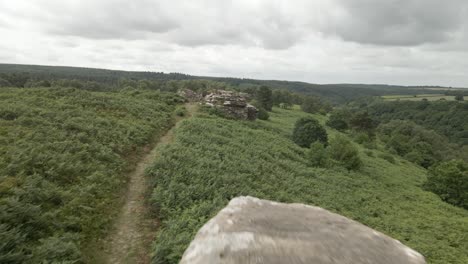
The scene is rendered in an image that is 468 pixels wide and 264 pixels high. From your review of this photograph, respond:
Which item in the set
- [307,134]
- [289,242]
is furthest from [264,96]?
[289,242]

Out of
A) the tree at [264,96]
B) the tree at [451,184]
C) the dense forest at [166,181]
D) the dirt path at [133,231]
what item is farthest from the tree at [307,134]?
the tree at [264,96]

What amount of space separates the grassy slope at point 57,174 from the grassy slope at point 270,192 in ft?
7.79

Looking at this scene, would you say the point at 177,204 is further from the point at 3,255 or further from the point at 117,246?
the point at 3,255

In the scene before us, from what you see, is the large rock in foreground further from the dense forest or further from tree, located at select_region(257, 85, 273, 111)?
tree, located at select_region(257, 85, 273, 111)

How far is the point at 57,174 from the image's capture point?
1177 centimetres

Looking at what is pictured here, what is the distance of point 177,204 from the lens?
11609 millimetres

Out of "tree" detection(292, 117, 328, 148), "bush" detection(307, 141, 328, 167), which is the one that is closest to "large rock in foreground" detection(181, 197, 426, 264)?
"bush" detection(307, 141, 328, 167)

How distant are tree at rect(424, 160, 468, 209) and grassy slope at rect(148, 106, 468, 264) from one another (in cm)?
290

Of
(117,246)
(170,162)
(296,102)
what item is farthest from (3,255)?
(296,102)

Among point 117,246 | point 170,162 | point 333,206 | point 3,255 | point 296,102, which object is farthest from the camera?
point 296,102

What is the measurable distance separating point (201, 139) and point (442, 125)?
121m

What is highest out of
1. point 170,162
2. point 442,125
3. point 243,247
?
point 243,247

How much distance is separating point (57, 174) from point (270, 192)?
10.7 meters

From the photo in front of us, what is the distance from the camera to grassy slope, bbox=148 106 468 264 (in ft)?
36.6
